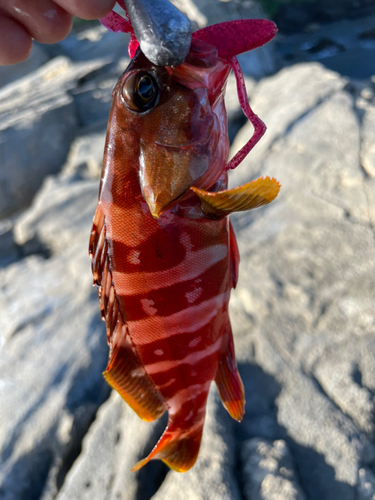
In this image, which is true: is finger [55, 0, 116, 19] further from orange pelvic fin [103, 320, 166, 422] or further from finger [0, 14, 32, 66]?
orange pelvic fin [103, 320, 166, 422]

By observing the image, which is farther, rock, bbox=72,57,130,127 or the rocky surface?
rock, bbox=72,57,130,127

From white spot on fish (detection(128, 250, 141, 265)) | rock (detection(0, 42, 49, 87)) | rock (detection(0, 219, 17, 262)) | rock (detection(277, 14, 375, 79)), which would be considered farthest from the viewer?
rock (detection(0, 42, 49, 87))

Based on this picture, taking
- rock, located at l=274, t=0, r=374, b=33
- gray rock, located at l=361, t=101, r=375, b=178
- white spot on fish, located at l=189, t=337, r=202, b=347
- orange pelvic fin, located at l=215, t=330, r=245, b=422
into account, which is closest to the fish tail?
orange pelvic fin, located at l=215, t=330, r=245, b=422

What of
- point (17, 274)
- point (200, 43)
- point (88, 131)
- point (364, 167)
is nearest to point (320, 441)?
point (200, 43)

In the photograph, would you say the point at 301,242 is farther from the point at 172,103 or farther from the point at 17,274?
the point at 17,274

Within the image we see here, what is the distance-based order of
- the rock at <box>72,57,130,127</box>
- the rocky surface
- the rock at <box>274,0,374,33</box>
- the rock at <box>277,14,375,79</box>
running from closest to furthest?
the rocky surface, the rock at <box>72,57,130,127</box>, the rock at <box>277,14,375,79</box>, the rock at <box>274,0,374,33</box>

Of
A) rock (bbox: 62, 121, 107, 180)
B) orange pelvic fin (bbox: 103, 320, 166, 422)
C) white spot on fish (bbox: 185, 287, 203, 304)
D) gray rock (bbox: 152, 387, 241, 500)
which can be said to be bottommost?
rock (bbox: 62, 121, 107, 180)
